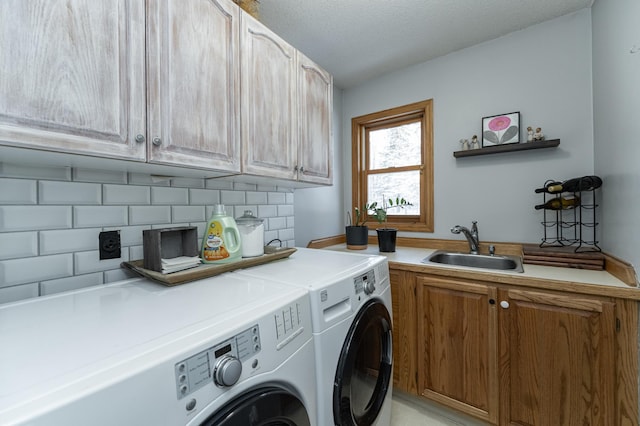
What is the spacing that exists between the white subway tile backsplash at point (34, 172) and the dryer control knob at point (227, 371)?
97cm

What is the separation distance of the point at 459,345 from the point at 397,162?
165 centimetres

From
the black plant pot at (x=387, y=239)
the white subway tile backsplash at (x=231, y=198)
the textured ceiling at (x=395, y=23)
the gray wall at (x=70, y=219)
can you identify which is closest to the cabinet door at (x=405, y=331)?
the black plant pot at (x=387, y=239)

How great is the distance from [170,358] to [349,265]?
0.86 meters

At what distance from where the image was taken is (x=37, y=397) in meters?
0.39

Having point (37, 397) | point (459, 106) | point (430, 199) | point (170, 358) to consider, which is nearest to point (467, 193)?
point (430, 199)

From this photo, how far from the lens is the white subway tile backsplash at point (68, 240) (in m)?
0.95

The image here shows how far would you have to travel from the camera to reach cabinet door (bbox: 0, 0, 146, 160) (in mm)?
676

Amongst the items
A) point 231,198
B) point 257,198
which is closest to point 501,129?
point 257,198

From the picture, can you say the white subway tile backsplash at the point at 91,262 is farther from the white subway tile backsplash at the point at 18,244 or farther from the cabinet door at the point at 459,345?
the cabinet door at the point at 459,345

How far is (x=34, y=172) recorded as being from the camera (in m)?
0.93

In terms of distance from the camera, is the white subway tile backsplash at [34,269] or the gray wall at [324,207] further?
the gray wall at [324,207]

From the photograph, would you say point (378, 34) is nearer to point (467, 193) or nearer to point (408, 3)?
point (408, 3)

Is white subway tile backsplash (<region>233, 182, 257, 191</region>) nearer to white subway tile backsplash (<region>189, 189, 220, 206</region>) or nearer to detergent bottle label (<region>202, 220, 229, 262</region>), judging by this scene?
white subway tile backsplash (<region>189, 189, 220, 206</region>)

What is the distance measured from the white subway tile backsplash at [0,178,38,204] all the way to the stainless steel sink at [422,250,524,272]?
77.1 inches
